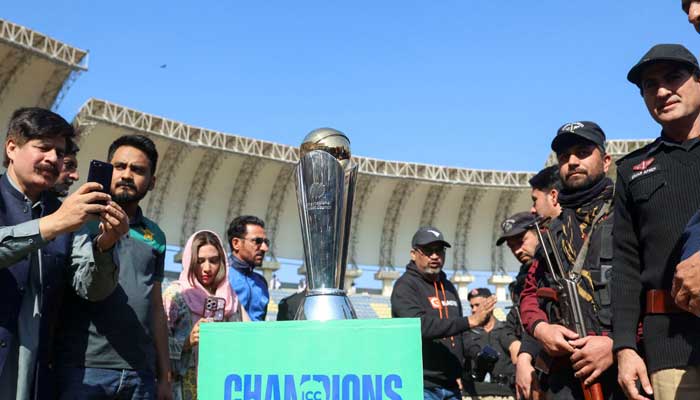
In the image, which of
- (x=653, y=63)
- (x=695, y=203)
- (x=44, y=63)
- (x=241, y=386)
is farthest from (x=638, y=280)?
(x=44, y=63)

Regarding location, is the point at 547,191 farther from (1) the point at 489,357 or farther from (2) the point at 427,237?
(1) the point at 489,357

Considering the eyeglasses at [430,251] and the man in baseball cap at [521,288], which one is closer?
the man in baseball cap at [521,288]

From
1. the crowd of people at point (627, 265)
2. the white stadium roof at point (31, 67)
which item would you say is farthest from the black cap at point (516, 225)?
the white stadium roof at point (31, 67)

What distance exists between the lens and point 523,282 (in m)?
4.04

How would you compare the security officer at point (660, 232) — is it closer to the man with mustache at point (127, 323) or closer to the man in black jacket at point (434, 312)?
the man in black jacket at point (434, 312)

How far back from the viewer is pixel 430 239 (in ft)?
13.8

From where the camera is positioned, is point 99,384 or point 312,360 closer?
point 312,360

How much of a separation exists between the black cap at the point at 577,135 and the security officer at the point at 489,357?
2.05m

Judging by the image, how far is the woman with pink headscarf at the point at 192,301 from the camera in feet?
11.1

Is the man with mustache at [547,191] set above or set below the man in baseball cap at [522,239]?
above

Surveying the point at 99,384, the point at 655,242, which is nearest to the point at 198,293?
the point at 99,384

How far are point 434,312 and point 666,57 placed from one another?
245cm

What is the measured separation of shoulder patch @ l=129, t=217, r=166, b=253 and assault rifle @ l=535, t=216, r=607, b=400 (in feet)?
5.64

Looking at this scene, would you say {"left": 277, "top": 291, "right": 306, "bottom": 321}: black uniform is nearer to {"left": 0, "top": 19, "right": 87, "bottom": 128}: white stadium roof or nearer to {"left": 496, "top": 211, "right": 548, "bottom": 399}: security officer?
{"left": 496, "top": 211, "right": 548, "bottom": 399}: security officer
